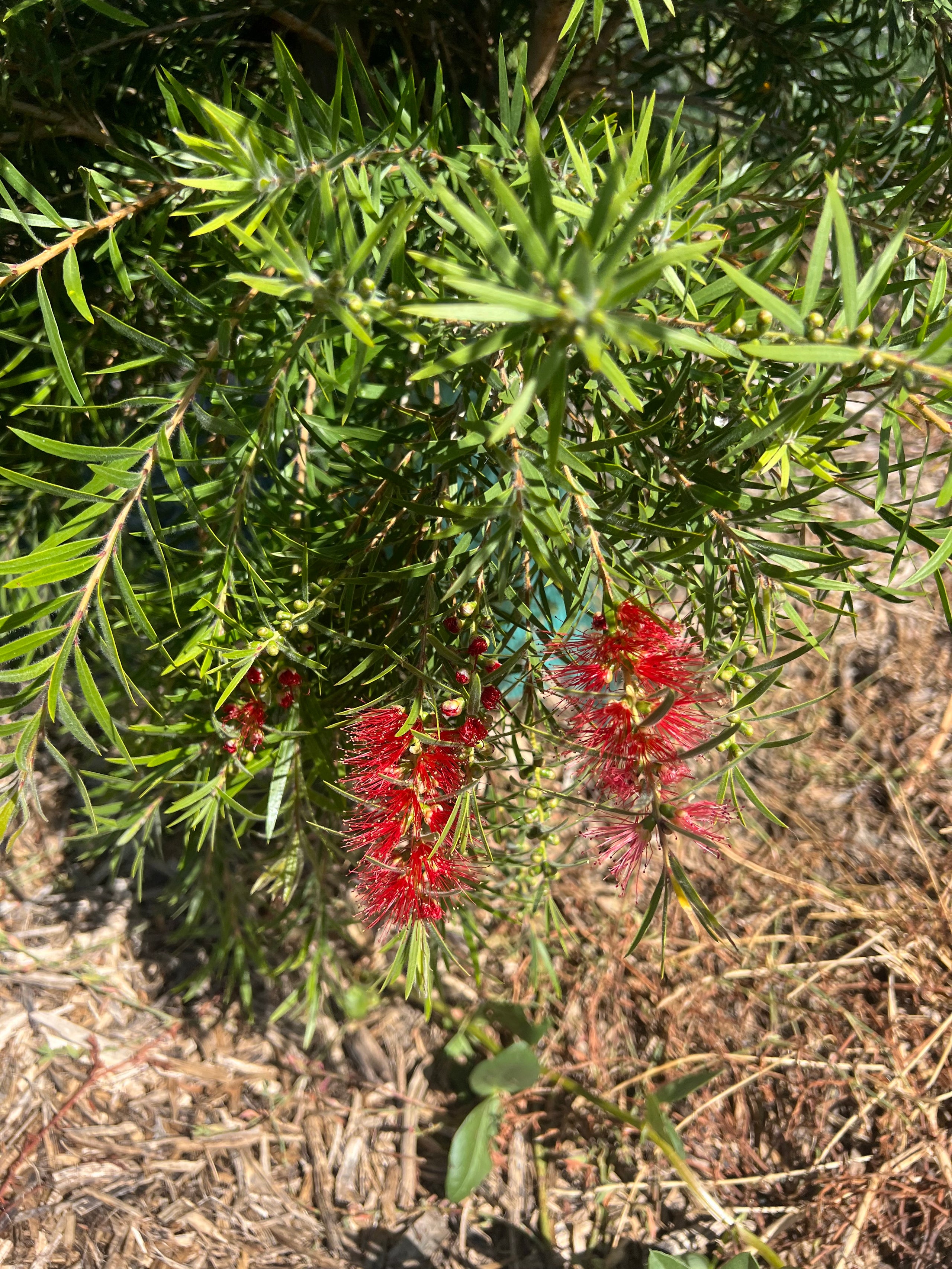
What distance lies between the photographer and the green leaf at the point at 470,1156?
89 centimetres

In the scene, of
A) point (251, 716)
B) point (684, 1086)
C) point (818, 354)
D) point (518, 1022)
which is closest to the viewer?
point (818, 354)

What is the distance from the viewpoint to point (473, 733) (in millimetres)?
527

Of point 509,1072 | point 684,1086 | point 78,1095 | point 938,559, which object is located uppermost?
point 938,559

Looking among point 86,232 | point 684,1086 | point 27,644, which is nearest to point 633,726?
point 27,644

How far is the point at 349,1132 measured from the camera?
1.04 metres

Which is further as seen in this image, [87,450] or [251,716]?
[251,716]

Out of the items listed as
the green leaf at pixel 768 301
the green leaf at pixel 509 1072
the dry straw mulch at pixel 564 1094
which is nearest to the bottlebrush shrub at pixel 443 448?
the green leaf at pixel 768 301

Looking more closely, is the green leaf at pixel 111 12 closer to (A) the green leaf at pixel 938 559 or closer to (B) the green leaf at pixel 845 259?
(B) the green leaf at pixel 845 259

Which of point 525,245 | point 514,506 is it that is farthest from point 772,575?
point 525,245

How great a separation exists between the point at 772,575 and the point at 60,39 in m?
0.72

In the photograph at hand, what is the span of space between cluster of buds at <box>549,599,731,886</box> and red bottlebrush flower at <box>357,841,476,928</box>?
0.09m

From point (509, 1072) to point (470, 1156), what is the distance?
0.31ft

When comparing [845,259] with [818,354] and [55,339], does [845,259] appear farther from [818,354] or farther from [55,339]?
[55,339]

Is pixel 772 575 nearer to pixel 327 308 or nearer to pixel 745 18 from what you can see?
pixel 327 308
